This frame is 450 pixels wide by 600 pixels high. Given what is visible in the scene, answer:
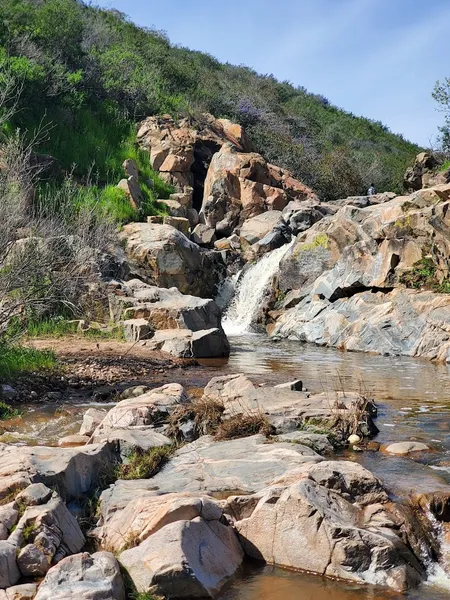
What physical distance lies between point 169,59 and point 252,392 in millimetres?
35829

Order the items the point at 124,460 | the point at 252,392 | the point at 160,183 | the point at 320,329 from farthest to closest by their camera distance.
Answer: the point at 160,183 < the point at 320,329 < the point at 252,392 < the point at 124,460

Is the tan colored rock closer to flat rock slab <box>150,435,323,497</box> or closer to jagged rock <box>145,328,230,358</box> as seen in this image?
jagged rock <box>145,328,230,358</box>

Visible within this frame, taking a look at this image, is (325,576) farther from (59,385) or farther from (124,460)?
(59,385)

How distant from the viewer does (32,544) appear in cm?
455

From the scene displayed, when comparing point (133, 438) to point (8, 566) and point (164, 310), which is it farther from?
point (164, 310)

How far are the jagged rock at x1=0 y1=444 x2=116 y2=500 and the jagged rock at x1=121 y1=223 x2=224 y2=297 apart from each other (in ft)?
49.2

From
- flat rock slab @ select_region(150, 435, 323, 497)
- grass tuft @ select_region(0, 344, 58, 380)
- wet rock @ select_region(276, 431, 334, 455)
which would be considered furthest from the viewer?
grass tuft @ select_region(0, 344, 58, 380)

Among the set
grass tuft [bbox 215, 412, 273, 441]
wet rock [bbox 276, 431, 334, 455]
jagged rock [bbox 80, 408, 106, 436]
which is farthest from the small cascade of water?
wet rock [bbox 276, 431, 334, 455]

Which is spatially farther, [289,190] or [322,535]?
[289,190]

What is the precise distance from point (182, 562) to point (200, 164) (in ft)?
91.1

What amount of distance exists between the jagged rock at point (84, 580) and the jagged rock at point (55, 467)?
1232 millimetres

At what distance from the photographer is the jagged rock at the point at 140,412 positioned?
7.41 m

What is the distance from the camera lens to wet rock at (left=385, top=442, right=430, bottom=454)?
7.20 m

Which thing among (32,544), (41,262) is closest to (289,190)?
(41,262)
